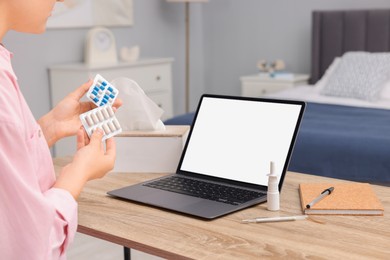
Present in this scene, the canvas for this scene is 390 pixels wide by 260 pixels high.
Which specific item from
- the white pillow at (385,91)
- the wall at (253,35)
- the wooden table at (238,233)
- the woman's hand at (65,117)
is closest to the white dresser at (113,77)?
the wall at (253,35)

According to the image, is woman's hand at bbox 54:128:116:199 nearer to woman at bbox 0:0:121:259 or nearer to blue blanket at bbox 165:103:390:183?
woman at bbox 0:0:121:259

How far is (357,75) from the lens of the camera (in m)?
4.22

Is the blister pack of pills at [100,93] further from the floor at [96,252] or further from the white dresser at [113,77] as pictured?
the white dresser at [113,77]

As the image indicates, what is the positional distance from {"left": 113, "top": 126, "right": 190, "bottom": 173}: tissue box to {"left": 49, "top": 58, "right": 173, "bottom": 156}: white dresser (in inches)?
103

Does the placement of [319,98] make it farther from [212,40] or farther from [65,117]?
[65,117]

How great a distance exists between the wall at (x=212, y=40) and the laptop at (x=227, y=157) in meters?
3.10

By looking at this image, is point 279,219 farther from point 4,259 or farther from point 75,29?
point 75,29

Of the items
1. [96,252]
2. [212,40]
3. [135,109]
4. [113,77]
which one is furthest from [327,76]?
[135,109]

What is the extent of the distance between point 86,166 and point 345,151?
6.43 feet

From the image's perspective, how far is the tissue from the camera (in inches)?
70.4

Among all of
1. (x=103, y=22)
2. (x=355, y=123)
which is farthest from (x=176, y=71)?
(x=355, y=123)

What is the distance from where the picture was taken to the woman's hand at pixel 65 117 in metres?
1.37

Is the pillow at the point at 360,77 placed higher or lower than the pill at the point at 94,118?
lower

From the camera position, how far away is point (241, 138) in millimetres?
1607
